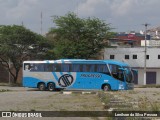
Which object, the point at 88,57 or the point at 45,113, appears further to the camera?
the point at 88,57

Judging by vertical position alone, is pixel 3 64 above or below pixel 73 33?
below

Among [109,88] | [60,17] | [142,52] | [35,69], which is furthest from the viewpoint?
[142,52]

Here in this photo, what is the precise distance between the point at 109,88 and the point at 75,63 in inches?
166

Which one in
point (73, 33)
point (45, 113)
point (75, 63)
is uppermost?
point (73, 33)

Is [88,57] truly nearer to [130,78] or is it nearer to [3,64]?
[3,64]

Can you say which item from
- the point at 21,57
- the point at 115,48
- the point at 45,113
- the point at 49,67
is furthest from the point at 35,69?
the point at 115,48

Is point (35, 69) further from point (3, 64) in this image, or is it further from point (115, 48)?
point (115, 48)

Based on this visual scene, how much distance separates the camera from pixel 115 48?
73.3m

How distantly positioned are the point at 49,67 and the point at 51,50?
792 inches

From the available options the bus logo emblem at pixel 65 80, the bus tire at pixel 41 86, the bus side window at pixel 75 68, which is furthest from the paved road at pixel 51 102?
the bus tire at pixel 41 86

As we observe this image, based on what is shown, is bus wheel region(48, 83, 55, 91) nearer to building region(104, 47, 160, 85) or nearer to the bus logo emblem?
the bus logo emblem

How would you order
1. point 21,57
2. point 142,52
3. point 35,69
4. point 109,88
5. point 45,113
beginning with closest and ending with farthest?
1. point 45,113
2. point 109,88
3. point 35,69
4. point 21,57
5. point 142,52

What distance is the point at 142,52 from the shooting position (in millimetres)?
71938

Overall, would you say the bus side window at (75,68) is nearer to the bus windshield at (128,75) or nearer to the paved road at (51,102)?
the bus windshield at (128,75)
